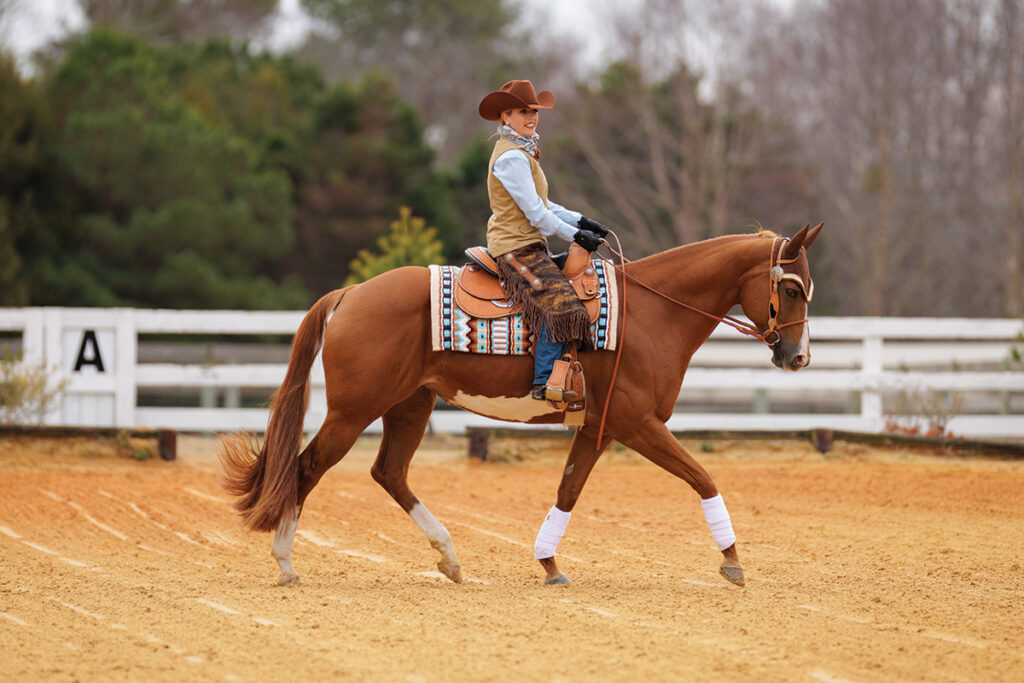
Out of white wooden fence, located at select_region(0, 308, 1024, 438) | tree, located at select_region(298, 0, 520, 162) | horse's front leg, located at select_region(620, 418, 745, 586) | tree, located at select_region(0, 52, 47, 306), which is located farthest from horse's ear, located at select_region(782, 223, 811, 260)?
tree, located at select_region(298, 0, 520, 162)

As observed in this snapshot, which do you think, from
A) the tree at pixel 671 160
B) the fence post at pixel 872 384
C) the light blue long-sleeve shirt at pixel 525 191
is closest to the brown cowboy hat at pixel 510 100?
the light blue long-sleeve shirt at pixel 525 191

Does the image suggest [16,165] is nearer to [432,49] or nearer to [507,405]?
[507,405]

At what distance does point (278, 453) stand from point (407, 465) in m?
0.78

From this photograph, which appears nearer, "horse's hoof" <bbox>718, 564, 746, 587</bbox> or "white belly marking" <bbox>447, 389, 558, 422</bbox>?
"horse's hoof" <bbox>718, 564, 746, 587</bbox>

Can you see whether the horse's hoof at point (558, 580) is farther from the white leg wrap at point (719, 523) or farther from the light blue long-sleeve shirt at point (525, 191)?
the light blue long-sleeve shirt at point (525, 191)

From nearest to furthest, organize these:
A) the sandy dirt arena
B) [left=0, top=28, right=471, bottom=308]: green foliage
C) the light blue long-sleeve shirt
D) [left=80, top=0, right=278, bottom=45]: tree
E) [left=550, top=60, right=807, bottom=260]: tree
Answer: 1. the sandy dirt arena
2. the light blue long-sleeve shirt
3. [left=0, top=28, right=471, bottom=308]: green foliage
4. [left=550, top=60, right=807, bottom=260]: tree
5. [left=80, top=0, right=278, bottom=45]: tree

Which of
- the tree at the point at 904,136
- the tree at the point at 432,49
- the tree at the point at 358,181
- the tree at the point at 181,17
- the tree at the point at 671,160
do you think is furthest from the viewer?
the tree at the point at 432,49

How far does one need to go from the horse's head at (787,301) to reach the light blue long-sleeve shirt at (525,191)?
1155 millimetres

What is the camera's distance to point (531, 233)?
20.9 feet

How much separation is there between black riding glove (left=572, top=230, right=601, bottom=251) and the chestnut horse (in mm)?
415

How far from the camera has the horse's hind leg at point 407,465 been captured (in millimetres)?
6297

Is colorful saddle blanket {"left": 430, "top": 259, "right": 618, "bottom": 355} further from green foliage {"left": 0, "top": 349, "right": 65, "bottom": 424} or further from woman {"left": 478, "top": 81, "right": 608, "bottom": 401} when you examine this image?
green foliage {"left": 0, "top": 349, "right": 65, "bottom": 424}

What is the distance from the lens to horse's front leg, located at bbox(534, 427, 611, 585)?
6.23m

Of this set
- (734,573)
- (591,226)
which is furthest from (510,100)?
(734,573)
